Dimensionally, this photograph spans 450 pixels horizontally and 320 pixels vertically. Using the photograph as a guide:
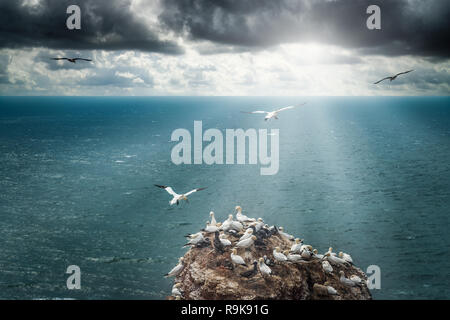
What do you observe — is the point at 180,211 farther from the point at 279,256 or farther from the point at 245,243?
the point at 279,256

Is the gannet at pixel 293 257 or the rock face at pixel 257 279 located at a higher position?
the gannet at pixel 293 257

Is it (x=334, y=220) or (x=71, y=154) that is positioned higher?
(x=71, y=154)

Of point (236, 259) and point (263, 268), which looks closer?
point (263, 268)

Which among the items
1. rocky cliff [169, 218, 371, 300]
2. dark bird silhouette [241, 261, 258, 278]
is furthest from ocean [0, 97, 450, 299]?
dark bird silhouette [241, 261, 258, 278]

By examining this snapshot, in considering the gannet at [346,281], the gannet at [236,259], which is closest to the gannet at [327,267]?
the gannet at [346,281]

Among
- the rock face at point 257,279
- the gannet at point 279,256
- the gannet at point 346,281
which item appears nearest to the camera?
the rock face at point 257,279

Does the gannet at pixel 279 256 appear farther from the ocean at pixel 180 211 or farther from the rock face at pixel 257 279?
the ocean at pixel 180 211

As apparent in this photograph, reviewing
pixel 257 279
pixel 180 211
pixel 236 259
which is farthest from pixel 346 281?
pixel 180 211
